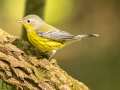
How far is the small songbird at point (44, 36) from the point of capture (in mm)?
6680

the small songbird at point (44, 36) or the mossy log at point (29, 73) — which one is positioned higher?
the small songbird at point (44, 36)

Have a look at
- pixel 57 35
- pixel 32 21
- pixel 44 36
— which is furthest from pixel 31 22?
pixel 57 35

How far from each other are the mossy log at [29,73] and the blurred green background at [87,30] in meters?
3.97

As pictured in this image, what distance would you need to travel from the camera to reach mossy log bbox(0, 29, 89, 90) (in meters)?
6.02

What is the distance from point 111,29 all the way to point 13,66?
21.4ft

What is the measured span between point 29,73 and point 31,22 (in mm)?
968

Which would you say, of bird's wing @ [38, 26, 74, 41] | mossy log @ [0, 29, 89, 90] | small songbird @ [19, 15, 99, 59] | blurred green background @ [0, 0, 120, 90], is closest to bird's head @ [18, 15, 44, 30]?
small songbird @ [19, 15, 99, 59]

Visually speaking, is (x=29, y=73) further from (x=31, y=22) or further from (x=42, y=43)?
(x=31, y=22)

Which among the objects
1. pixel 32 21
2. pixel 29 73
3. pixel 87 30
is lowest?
pixel 29 73

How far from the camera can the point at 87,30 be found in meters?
12.1

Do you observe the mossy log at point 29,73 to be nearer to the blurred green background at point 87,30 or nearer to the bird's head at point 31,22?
the bird's head at point 31,22

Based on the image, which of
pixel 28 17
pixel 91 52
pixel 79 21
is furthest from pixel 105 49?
pixel 28 17

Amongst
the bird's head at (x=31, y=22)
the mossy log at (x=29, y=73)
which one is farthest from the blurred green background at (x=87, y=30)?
the mossy log at (x=29, y=73)

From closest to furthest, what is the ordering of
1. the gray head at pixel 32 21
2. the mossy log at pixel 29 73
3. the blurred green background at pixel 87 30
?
the mossy log at pixel 29 73, the gray head at pixel 32 21, the blurred green background at pixel 87 30
